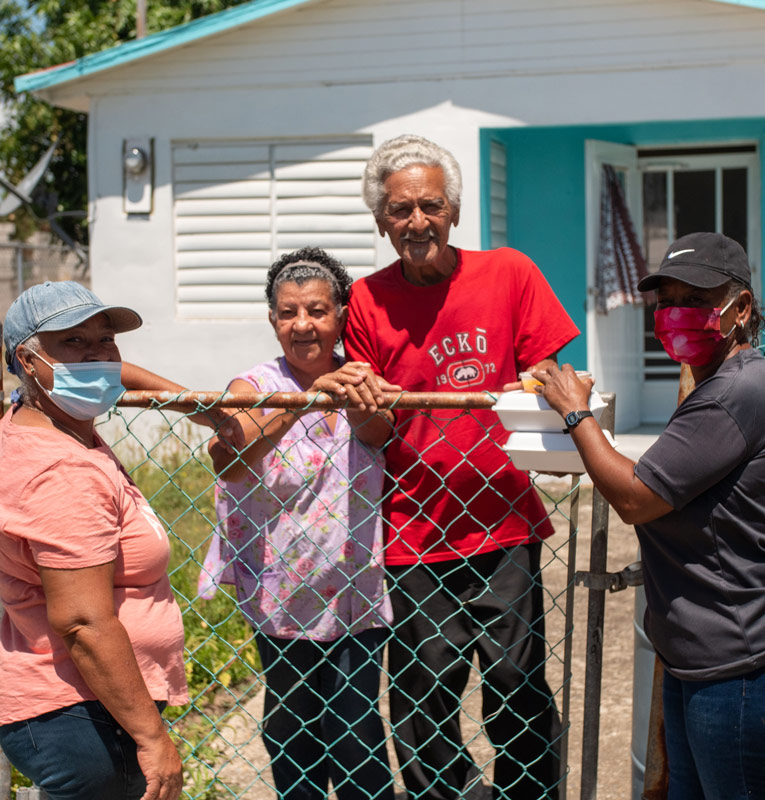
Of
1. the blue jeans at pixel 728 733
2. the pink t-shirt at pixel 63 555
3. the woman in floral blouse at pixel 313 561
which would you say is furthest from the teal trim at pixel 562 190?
the pink t-shirt at pixel 63 555

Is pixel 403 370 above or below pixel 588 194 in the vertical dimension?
below

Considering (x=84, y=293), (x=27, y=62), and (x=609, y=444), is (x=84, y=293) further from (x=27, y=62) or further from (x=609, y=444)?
(x=27, y=62)

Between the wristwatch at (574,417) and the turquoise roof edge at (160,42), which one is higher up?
the turquoise roof edge at (160,42)

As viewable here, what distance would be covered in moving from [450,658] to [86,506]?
1249mm

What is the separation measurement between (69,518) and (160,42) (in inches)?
295

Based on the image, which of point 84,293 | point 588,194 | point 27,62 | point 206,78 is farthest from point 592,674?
point 27,62

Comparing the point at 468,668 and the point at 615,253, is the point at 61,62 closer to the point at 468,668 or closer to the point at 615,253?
the point at 615,253

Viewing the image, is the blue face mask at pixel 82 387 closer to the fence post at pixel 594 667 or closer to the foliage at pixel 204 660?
the foliage at pixel 204 660

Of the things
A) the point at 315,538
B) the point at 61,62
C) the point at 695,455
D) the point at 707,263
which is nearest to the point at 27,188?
the point at 61,62

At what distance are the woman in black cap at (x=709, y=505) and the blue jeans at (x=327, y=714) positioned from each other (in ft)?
2.98

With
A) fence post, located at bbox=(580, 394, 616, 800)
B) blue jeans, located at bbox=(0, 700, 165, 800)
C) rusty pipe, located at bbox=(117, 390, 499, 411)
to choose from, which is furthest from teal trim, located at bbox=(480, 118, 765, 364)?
blue jeans, located at bbox=(0, 700, 165, 800)

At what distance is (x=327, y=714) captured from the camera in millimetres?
2928

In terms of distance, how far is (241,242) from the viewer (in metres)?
9.06

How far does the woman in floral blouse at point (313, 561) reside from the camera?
2.87 meters
